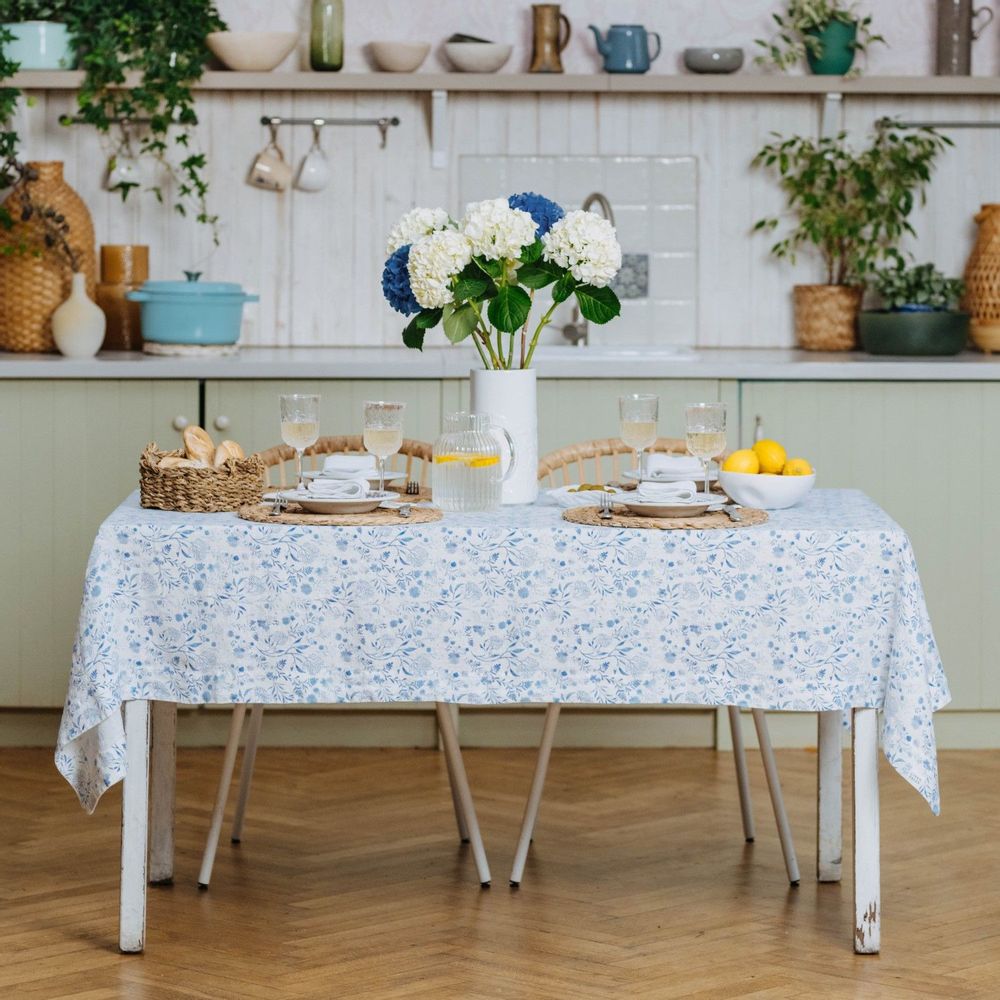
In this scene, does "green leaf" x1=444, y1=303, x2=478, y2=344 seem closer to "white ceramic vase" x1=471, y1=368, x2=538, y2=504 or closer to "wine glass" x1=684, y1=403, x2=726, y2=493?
"white ceramic vase" x1=471, y1=368, x2=538, y2=504

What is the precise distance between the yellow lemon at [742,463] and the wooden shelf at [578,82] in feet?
6.06

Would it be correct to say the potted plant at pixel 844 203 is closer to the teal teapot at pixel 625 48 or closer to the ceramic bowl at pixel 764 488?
the teal teapot at pixel 625 48

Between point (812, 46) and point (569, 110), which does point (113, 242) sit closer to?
point (569, 110)

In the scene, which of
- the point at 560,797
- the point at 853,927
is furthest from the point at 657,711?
the point at 853,927

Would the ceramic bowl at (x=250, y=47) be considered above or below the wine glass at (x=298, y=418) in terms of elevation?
above

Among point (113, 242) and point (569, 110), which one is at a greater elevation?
point (569, 110)

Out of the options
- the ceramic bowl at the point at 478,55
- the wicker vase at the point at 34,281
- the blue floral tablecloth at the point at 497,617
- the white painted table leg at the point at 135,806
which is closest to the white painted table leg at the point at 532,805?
the blue floral tablecloth at the point at 497,617

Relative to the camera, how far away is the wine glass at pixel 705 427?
2564mm

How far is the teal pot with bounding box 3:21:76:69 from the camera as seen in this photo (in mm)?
4211

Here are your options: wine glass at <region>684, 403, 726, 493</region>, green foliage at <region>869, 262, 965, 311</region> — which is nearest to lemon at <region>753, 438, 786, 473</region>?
wine glass at <region>684, 403, 726, 493</region>

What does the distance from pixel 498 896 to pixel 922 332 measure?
76.2 inches

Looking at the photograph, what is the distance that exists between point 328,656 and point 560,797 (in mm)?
1142

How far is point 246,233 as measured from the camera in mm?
4453

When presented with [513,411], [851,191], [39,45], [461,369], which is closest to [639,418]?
[513,411]
